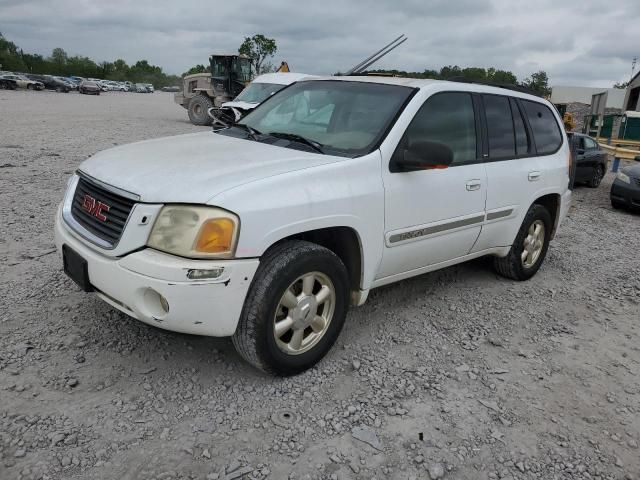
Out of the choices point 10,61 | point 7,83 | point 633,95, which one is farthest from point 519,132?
point 10,61

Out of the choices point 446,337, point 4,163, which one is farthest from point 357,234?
point 4,163

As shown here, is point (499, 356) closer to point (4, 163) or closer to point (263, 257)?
point (263, 257)

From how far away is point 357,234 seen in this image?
322 cm

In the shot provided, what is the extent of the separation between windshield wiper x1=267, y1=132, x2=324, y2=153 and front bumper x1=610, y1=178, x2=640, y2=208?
8.09 meters

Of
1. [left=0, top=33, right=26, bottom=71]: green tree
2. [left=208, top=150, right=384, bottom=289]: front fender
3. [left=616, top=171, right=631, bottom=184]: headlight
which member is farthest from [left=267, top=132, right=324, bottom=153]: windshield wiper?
[left=0, top=33, right=26, bottom=71]: green tree

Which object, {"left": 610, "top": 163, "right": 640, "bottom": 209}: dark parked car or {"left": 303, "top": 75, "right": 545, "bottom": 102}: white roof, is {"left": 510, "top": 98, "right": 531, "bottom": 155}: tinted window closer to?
{"left": 303, "top": 75, "right": 545, "bottom": 102}: white roof

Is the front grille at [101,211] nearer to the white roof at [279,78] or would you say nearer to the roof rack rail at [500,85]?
the roof rack rail at [500,85]

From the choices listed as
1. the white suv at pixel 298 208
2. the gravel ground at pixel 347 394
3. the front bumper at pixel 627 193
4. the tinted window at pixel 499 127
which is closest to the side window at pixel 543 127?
the white suv at pixel 298 208

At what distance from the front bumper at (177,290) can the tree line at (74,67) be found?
87412 millimetres

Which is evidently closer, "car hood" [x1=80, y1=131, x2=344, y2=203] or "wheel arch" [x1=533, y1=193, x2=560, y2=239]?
"car hood" [x1=80, y1=131, x2=344, y2=203]

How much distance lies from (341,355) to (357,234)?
2.74ft

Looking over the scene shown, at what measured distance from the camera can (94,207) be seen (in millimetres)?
3014

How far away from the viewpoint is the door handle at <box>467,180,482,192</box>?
3.92m

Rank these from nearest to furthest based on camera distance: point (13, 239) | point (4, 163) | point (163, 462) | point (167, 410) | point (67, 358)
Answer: point (163, 462)
point (167, 410)
point (67, 358)
point (13, 239)
point (4, 163)
